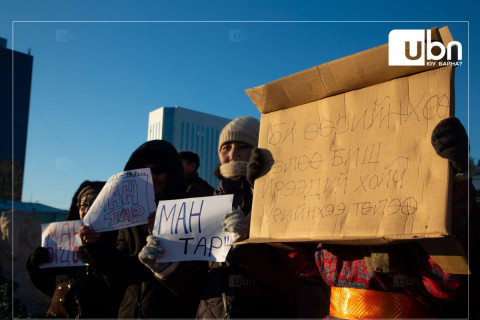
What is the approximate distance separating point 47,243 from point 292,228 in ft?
8.45

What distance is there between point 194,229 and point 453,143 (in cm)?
155

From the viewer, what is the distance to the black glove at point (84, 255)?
345cm

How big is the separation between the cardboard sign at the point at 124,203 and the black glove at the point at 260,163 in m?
1.08

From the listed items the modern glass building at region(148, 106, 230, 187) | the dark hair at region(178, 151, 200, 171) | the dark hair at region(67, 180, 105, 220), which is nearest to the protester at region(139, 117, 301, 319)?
the dark hair at region(67, 180, 105, 220)

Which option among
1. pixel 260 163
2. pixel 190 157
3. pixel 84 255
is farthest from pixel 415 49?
pixel 190 157

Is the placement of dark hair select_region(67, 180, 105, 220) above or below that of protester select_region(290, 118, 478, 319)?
above

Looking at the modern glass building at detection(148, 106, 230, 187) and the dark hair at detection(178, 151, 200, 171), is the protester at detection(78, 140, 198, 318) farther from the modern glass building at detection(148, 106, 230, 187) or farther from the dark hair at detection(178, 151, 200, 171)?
the modern glass building at detection(148, 106, 230, 187)

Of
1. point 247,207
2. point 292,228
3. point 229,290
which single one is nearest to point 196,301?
point 229,290

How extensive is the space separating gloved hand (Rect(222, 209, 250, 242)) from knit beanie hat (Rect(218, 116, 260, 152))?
1.09 meters

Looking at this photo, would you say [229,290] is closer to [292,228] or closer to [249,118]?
[292,228]

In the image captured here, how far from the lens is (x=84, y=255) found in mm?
3486

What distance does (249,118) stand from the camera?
151 inches

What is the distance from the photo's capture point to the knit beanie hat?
3549mm

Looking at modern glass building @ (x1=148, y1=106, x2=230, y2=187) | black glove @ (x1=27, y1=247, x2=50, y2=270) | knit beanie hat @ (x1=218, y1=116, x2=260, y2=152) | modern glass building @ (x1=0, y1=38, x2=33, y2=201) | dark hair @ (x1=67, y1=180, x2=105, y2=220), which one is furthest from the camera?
modern glass building @ (x1=0, y1=38, x2=33, y2=201)
